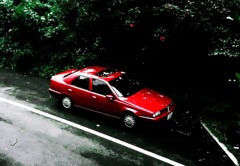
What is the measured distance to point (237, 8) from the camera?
9.17 meters

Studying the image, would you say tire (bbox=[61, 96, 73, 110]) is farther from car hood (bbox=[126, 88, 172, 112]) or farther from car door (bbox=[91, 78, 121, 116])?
car hood (bbox=[126, 88, 172, 112])

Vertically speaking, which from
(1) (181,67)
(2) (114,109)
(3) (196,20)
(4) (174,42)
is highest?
(3) (196,20)

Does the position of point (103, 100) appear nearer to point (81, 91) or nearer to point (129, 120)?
point (81, 91)

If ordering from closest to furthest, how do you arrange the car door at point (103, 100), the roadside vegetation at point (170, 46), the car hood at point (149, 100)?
the car hood at point (149, 100) → the car door at point (103, 100) → the roadside vegetation at point (170, 46)

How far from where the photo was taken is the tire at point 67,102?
9.34m

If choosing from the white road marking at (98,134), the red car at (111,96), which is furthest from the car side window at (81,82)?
the white road marking at (98,134)

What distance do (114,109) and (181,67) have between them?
354 cm

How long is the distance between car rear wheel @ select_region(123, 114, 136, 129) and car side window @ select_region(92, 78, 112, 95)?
3.05 feet

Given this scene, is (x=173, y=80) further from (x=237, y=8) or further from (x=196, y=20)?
(x=237, y=8)

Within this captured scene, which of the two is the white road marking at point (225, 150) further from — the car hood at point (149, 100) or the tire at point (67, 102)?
the tire at point (67, 102)

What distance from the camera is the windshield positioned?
857cm

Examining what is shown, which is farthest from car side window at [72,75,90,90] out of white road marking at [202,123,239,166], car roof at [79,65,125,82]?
white road marking at [202,123,239,166]

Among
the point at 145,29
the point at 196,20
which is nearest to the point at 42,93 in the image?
the point at 145,29

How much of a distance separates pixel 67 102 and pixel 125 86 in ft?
6.93
